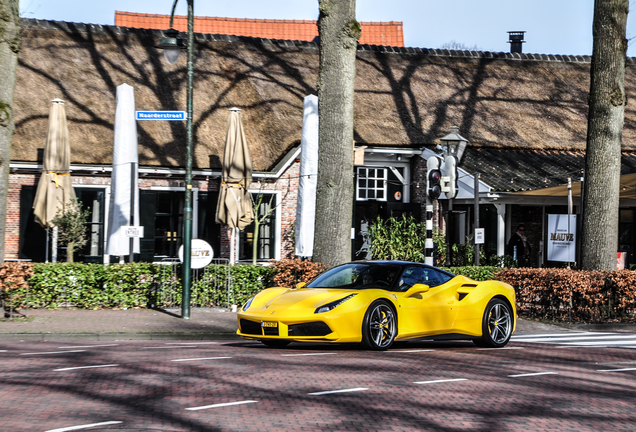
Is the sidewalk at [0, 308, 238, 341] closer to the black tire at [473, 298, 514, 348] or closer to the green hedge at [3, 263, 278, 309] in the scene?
the green hedge at [3, 263, 278, 309]

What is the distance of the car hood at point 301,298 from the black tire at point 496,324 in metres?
A: 2.36

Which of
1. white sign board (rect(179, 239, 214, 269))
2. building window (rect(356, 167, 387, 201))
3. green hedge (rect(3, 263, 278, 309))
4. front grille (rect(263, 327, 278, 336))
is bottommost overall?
front grille (rect(263, 327, 278, 336))

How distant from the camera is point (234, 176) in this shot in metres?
20.0

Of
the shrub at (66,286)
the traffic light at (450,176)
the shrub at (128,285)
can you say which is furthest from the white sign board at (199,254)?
the traffic light at (450,176)

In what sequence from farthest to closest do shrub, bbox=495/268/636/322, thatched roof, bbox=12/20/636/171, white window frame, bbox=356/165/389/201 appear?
white window frame, bbox=356/165/389/201 < thatched roof, bbox=12/20/636/171 < shrub, bbox=495/268/636/322

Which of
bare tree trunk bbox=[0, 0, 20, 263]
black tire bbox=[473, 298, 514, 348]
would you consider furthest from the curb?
black tire bbox=[473, 298, 514, 348]

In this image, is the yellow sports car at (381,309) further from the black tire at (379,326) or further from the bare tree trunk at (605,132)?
the bare tree trunk at (605,132)

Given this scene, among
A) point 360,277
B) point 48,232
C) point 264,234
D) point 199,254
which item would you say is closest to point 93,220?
point 48,232

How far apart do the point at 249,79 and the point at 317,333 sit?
60.9 ft

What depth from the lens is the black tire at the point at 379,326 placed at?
1076cm

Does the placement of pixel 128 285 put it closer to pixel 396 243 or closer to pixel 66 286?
pixel 66 286

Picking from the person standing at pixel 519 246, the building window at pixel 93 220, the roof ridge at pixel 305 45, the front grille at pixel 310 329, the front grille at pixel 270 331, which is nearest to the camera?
the front grille at pixel 310 329

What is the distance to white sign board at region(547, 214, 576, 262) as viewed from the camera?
736 inches

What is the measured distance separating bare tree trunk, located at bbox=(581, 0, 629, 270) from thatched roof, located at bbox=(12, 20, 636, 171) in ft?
A: 32.8
